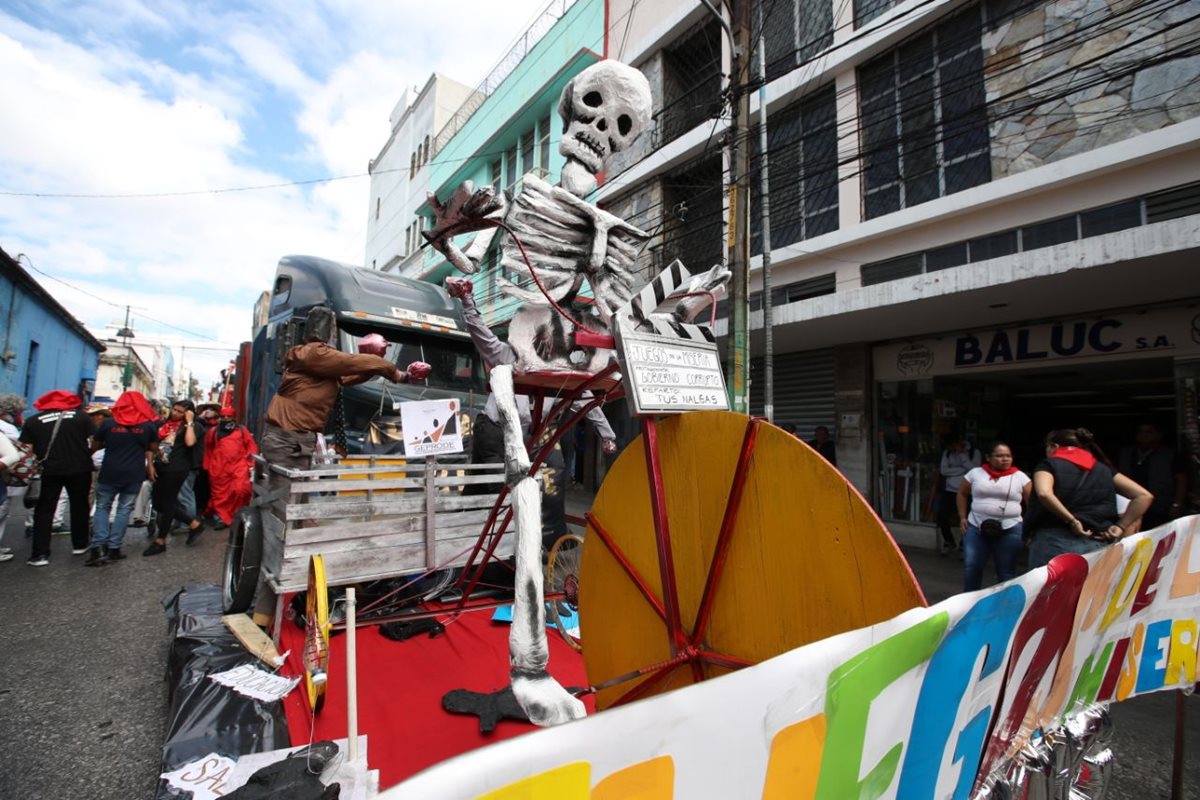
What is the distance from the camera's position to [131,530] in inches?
296

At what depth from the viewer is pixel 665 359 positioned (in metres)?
1.98

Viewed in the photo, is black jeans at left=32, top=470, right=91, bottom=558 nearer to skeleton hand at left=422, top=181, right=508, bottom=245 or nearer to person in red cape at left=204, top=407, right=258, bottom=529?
person in red cape at left=204, top=407, right=258, bottom=529

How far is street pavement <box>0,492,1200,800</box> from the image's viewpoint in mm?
2365

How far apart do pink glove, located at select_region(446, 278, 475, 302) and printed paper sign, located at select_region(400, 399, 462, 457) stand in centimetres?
170

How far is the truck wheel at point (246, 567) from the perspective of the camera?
136 inches

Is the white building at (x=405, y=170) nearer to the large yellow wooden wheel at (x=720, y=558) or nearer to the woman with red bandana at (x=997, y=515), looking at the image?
the woman with red bandana at (x=997, y=515)

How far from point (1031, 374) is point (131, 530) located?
12.8 metres

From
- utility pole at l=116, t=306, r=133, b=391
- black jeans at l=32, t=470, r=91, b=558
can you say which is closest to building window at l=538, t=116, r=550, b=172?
black jeans at l=32, t=470, r=91, b=558

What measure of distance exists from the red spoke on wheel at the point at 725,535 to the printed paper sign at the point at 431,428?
268 cm

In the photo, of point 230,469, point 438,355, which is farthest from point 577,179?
point 230,469

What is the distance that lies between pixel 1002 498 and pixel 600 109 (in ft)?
14.3

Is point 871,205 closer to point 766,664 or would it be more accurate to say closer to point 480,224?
point 480,224

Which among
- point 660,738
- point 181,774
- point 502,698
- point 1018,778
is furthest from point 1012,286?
point 181,774

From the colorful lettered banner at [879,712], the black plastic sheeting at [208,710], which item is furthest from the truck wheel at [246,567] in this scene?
the colorful lettered banner at [879,712]
